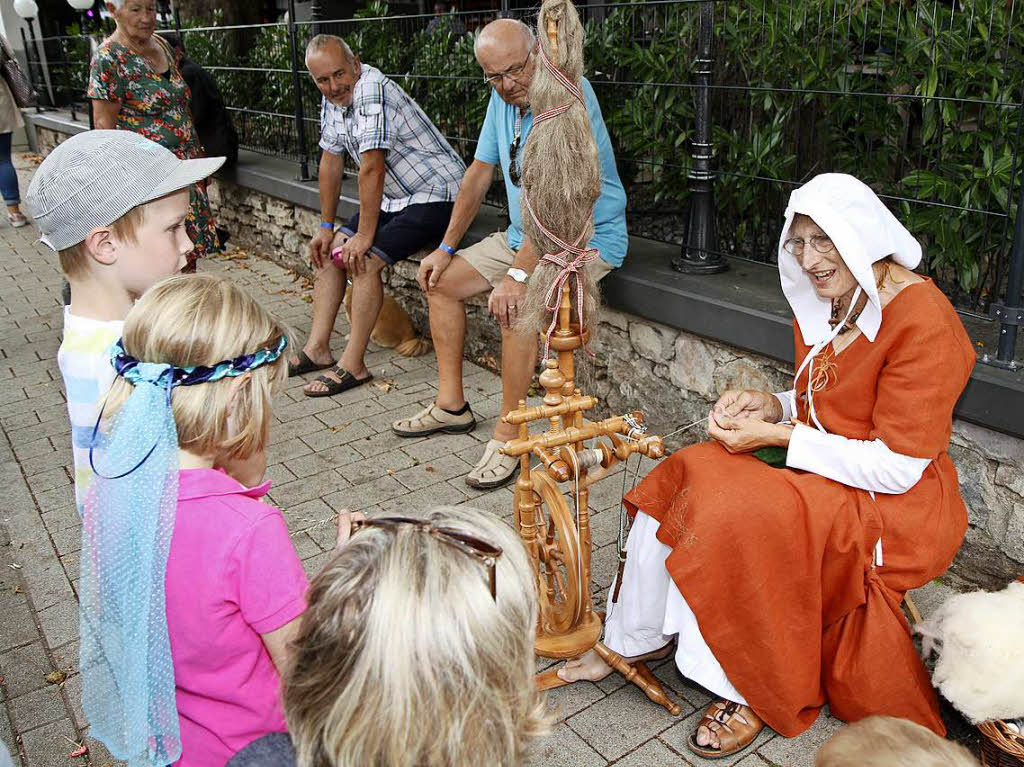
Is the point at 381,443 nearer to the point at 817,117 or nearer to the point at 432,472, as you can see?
the point at 432,472

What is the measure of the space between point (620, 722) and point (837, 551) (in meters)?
0.77

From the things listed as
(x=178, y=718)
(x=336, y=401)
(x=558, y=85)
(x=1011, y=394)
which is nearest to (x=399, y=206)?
(x=336, y=401)

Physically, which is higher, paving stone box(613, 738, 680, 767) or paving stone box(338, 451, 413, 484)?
paving stone box(338, 451, 413, 484)

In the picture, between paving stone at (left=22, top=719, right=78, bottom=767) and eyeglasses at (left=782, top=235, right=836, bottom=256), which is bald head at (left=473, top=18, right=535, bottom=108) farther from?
paving stone at (left=22, top=719, right=78, bottom=767)

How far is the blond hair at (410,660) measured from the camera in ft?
3.70

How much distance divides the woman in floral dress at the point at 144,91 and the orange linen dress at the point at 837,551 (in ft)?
11.1

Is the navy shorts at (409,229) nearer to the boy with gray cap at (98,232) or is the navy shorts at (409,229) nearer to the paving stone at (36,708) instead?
the boy with gray cap at (98,232)

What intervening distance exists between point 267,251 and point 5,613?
15.8ft

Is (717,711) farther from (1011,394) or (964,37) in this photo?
(964,37)

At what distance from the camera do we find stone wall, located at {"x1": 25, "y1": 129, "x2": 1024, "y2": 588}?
2.80 m

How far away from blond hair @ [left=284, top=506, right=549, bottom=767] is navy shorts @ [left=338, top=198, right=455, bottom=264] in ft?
12.1

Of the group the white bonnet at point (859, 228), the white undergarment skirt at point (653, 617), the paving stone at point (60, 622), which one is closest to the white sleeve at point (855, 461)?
the white bonnet at point (859, 228)

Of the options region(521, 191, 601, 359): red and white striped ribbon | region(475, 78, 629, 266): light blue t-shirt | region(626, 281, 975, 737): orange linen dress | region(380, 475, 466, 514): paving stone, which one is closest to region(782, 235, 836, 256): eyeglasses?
region(626, 281, 975, 737): orange linen dress

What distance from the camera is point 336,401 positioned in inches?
190
